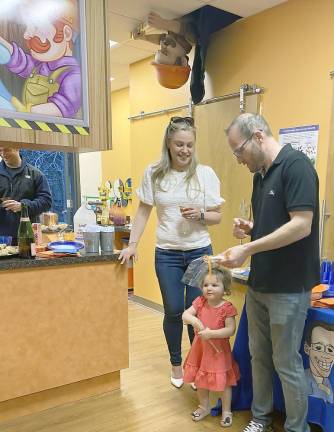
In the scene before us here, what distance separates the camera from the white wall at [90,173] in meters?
5.16

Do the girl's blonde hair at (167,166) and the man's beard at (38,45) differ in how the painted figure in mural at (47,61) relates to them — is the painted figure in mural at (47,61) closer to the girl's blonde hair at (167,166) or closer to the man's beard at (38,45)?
the man's beard at (38,45)

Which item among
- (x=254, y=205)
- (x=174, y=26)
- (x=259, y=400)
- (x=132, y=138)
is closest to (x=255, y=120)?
(x=254, y=205)

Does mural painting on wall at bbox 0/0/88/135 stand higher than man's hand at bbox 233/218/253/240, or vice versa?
mural painting on wall at bbox 0/0/88/135

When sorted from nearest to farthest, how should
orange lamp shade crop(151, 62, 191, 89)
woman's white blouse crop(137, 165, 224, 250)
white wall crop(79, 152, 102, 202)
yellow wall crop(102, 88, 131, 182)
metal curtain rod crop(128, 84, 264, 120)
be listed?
1. woman's white blouse crop(137, 165, 224, 250)
2. metal curtain rod crop(128, 84, 264, 120)
3. orange lamp shade crop(151, 62, 191, 89)
4. yellow wall crop(102, 88, 131, 182)
5. white wall crop(79, 152, 102, 202)

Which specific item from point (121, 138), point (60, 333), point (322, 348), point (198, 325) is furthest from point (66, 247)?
point (121, 138)

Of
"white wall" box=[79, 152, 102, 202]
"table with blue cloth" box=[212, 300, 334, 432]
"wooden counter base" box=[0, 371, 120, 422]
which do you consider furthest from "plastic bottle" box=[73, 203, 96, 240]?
"white wall" box=[79, 152, 102, 202]

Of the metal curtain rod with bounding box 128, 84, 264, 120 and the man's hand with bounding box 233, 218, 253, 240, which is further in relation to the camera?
the metal curtain rod with bounding box 128, 84, 264, 120

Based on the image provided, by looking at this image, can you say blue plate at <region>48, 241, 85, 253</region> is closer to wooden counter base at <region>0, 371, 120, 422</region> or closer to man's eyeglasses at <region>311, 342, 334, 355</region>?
wooden counter base at <region>0, 371, 120, 422</region>

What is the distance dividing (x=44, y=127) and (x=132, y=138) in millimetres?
2257

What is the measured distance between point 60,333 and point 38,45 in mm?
1344

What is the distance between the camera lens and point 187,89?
3229mm

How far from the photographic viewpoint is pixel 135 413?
1918mm

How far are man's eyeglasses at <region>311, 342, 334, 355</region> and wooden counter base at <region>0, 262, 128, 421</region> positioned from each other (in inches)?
39.3

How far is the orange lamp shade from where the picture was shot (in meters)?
2.84
